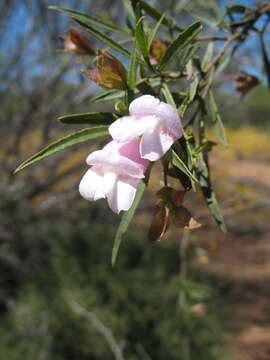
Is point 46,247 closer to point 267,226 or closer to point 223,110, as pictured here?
point 223,110

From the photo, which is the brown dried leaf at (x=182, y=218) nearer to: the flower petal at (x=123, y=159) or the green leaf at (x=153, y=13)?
the flower petal at (x=123, y=159)

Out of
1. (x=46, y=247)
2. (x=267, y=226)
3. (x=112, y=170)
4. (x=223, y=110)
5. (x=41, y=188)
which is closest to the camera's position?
(x=112, y=170)

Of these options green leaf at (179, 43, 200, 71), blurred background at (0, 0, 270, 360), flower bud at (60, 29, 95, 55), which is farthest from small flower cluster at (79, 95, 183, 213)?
blurred background at (0, 0, 270, 360)

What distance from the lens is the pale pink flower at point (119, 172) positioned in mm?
333

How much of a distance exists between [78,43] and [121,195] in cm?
32

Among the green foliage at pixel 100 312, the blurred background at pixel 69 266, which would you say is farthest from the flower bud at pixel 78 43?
the green foliage at pixel 100 312

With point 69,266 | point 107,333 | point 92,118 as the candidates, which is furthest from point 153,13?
point 69,266

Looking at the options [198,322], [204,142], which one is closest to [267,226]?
[198,322]

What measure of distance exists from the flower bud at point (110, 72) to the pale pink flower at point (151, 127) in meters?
0.07

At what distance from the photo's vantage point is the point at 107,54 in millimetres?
398

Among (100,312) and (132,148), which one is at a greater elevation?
(132,148)

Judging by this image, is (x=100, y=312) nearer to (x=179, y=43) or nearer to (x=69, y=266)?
(x=69, y=266)

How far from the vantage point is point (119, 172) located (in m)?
0.34

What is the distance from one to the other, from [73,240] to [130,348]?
1.03 meters
